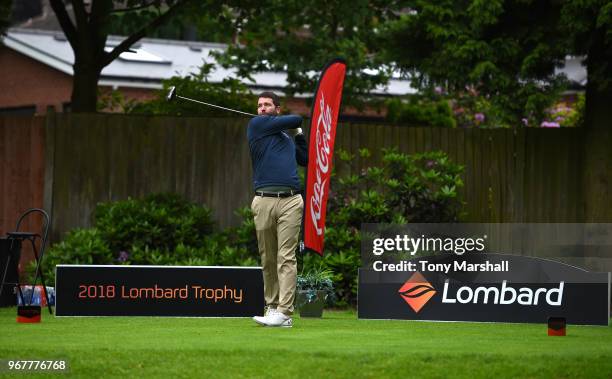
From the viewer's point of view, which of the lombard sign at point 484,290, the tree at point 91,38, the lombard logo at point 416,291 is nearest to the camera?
the lombard sign at point 484,290

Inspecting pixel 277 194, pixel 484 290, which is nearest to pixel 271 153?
pixel 277 194

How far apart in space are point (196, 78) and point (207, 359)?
12.9 m

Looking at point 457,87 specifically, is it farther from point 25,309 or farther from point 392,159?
point 25,309

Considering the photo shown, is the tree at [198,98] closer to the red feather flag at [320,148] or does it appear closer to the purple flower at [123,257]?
the purple flower at [123,257]

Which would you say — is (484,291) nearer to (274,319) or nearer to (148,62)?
(274,319)

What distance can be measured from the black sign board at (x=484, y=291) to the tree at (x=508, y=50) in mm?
5140

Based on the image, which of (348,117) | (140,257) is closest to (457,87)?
(140,257)

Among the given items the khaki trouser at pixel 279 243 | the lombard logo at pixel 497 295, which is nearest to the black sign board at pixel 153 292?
the khaki trouser at pixel 279 243

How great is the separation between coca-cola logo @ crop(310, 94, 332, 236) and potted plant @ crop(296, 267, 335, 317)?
49.0 inches

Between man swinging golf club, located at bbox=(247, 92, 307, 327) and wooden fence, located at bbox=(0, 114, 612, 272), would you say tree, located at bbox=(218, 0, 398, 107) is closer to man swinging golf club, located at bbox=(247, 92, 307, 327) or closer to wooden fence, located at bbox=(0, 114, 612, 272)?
wooden fence, located at bbox=(0, 114, 612, 272)

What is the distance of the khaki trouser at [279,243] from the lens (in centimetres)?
1192

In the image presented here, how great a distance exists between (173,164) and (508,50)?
5.18m

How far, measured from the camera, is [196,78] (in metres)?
21.8

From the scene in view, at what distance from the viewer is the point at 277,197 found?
12.1 metres
